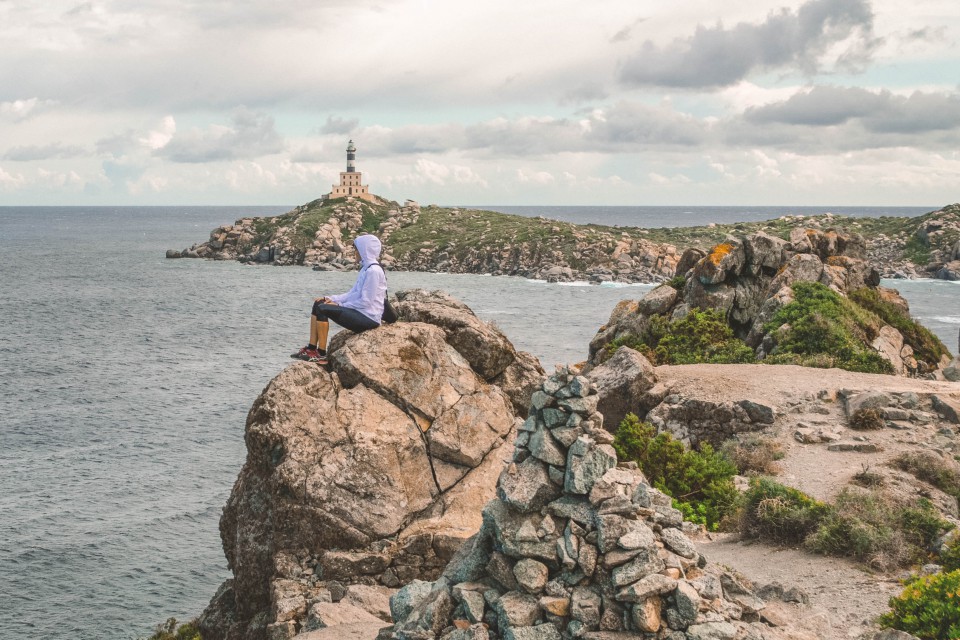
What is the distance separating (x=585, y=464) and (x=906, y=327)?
30.1m

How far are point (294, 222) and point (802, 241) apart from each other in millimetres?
136336

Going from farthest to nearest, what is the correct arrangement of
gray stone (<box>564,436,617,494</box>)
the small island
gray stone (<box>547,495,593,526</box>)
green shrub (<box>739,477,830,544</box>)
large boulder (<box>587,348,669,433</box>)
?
the small island
large boulder (<box>587,348,669,433</box>)
green shrub (<box>739,477,830,544</box>)
gray stone (<box>564,436,617,494</box>)
gray stone (<box>547,495,593,526</box>)

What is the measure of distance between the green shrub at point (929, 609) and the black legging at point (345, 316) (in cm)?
973

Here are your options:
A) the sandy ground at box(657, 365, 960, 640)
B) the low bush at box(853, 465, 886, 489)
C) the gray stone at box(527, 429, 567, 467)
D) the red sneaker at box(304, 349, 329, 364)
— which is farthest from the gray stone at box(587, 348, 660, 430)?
the gray stone at box(527, 429, 567, 467)

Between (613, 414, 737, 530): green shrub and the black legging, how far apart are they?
24.6ft

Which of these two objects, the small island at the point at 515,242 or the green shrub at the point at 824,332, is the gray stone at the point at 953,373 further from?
the small island at the point at 515,242

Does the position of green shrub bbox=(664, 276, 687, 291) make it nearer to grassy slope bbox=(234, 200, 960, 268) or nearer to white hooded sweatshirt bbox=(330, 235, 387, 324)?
white hooded sweatshirt bbox=(330, 235, 387, 324)

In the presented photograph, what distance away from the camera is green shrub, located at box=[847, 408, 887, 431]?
859 inches

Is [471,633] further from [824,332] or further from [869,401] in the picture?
[824,332]

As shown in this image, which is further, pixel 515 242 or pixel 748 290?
pixel 515 242

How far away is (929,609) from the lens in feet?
37.4

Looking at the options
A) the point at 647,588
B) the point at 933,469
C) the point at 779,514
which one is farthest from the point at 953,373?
the point at 647,588

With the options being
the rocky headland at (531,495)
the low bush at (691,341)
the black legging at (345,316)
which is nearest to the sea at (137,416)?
the rocky headland at (531,495)

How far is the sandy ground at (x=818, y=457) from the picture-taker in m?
13.2
